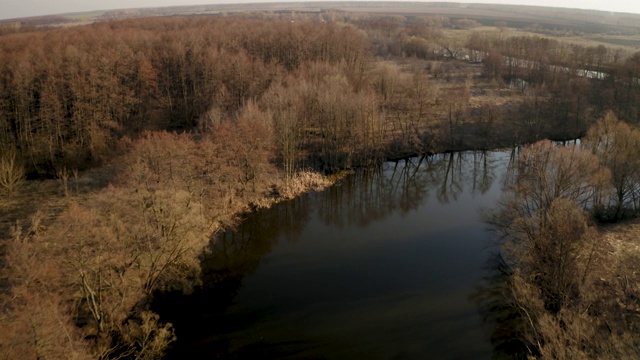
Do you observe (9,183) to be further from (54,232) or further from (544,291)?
(544,291)

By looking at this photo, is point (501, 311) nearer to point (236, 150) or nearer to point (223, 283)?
point (223, 283)

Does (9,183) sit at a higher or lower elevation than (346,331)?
higher

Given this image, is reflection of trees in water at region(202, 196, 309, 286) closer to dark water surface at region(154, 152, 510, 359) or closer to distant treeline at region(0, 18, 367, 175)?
dark water surface at region(154, 152, 510, 359)

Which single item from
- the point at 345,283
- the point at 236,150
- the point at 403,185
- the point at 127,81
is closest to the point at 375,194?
the point at 403,185

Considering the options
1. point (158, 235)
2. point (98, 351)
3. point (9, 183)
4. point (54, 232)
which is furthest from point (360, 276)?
point (9, 183)

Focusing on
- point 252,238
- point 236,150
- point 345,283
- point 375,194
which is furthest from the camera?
point 375,194

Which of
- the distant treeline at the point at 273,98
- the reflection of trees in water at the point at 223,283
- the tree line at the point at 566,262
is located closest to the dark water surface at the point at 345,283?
the reflection of trees in water at the point at 223,283

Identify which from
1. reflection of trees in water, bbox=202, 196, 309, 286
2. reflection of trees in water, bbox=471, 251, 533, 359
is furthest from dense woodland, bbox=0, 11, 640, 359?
reflection of trees in water, bbox=202, 196, 309, 286
